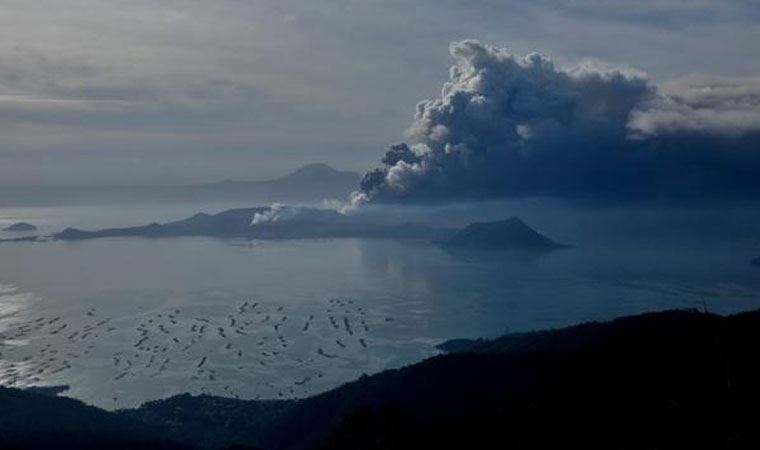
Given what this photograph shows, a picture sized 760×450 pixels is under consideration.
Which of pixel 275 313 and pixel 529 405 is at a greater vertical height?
pixel 529 405

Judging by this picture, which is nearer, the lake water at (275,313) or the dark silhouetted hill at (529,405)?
the dark silhouetted hill at (529,405)

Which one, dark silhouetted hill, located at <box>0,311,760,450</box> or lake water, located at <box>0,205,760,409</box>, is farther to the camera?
lake water, located at <box>0,205,760,409</box>

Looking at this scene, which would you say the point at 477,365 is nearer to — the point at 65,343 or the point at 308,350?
the point at 308,350

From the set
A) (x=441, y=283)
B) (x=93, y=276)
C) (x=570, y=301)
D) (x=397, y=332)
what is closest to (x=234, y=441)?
(x=397, y=332)

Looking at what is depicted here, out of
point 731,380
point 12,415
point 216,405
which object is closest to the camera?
point 731,380

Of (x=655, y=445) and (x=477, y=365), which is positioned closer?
(x=655, y=445)

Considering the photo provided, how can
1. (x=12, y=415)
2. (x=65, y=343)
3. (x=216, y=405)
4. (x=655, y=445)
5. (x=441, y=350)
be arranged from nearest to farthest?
1. (x=655, y=445)
2. (x=12, y=415)
3. (x=216, y=405)
4. (x=441, y=350)
5. (x=65, y=343)

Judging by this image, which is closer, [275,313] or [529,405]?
[529,405]

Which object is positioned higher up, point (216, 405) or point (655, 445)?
point (655, 445)
